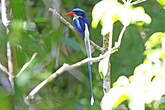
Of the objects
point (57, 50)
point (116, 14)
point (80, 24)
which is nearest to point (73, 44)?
point (80, 24)

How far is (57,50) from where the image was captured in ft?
7.84

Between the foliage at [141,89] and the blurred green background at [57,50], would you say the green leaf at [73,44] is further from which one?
the foliage at [141,89]

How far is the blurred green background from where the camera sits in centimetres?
169

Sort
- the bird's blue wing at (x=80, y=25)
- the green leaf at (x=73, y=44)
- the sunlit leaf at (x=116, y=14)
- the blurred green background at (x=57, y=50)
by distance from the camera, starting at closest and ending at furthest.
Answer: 1. the sunlit leaf at (x=116, y=14)
2. the blurred green background at (x=57, y=50)
3. the bird's blue wing at (x=80, y=25)
4. the green leaf at (x=73, y=44)

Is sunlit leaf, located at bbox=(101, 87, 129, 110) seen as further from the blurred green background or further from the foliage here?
the blurred green background

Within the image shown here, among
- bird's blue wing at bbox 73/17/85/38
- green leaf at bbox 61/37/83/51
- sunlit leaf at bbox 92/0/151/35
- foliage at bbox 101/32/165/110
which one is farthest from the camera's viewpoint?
green leaf at bbox 61/37/83/51

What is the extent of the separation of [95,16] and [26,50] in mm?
711

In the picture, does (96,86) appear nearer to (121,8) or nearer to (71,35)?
(71,35)

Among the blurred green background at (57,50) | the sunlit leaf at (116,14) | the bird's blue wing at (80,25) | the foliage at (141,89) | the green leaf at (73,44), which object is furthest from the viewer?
the green leaf at (73,44)

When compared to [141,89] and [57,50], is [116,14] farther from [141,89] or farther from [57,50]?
[57,50]

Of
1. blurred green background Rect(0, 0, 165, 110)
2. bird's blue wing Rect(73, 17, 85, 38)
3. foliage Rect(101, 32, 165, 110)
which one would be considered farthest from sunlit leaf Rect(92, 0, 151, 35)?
bird's blue wing Rect(73, 17, 85, 38)

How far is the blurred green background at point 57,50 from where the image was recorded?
1.69 meters

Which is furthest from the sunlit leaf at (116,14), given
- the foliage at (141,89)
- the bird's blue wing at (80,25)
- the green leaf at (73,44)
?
the green leaf at (73,44)

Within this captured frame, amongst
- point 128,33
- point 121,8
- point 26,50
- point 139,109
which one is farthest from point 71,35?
point 139,109
